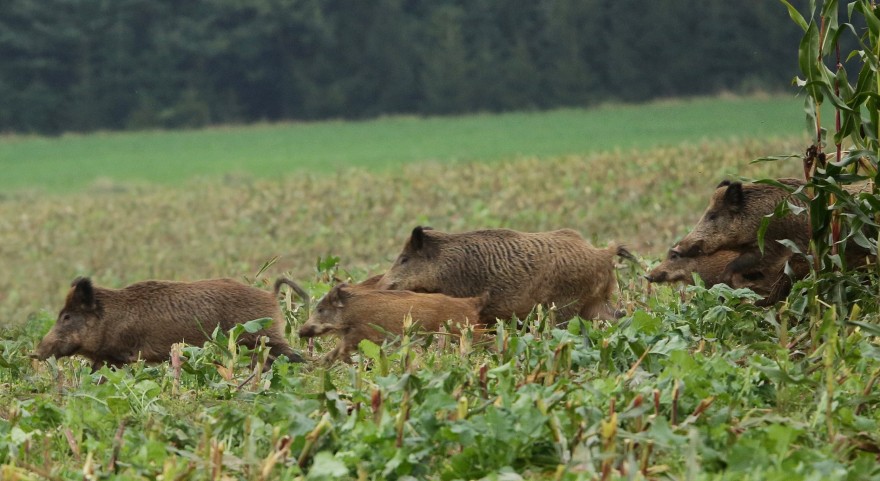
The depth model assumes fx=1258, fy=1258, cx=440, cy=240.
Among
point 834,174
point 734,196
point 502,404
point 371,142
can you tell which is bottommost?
point 371,142

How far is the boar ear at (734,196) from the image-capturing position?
6719 millimetres

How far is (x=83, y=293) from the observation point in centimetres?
666

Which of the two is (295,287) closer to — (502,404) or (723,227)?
(723,227)

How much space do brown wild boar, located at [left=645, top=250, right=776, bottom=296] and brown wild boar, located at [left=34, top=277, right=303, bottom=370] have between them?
85.3 inches

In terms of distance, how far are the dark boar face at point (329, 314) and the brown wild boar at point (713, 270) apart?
5.91 ft

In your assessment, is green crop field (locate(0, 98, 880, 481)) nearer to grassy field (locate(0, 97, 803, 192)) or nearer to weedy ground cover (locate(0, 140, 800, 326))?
weedy ground cover (locate(0, 140, 800, 326))

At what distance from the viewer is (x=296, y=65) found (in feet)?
168

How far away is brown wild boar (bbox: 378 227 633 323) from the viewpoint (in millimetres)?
6809

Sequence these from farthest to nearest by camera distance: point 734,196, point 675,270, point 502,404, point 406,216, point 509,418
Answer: point 406,216 < point 675,270 < point 734,196 < point 502,404 < point 509,418

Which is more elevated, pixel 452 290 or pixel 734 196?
pixel 734 196

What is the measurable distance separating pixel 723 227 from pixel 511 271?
1.17 meters

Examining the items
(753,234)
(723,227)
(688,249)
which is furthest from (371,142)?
(753,234)

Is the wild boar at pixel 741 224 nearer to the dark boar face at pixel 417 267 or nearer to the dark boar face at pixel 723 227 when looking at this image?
the dark boar face at pixel 723 227

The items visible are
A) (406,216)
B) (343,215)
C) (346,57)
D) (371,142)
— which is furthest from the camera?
(346,57)
